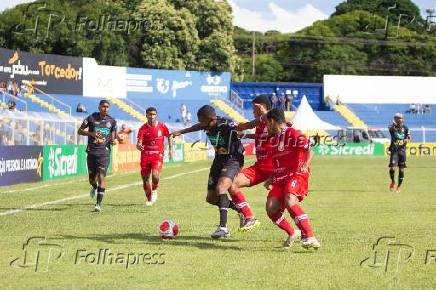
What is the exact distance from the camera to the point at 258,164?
13602mm

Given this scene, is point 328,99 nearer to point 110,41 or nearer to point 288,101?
point 288,101

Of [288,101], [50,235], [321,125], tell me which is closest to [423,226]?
[50,235]

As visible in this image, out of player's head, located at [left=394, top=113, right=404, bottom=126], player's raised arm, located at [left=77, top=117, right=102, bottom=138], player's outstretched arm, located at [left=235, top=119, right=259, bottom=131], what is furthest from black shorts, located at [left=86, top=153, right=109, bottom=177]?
player's head, located at [left=394, top=113, right=404, bottom=126]

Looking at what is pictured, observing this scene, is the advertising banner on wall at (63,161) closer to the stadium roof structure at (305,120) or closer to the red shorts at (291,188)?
the red shorts at (291,188)

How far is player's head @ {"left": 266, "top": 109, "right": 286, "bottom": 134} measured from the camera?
11992 mm

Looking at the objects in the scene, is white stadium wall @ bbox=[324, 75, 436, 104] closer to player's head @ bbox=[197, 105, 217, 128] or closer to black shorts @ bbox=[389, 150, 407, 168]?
black shorts @ bbox=[389, 150, 407, 168]

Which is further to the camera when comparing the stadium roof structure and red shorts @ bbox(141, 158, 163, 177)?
the stadium roof structure

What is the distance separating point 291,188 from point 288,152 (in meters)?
0.48

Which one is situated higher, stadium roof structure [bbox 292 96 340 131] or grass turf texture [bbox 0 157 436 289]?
stadium roof structure [bbox 292 96 340 131]

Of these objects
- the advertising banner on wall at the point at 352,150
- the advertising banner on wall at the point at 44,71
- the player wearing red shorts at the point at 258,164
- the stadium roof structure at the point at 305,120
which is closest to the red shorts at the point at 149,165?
the player wearing red shorts at the point at 258,164

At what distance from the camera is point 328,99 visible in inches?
→ 3152

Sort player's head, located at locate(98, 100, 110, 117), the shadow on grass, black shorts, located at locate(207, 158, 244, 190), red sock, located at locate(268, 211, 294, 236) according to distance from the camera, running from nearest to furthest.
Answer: red sock, located at locate(268, 211, 294, 236) → the shadow on grass → black shorts, located at locate(207, 158, 244, 190) → player's head, located at locate(98, 100, 110, 117)

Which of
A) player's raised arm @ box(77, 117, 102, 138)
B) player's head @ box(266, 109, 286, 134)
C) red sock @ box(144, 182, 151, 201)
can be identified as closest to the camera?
player's head @ box(266, 109, 286, 134)

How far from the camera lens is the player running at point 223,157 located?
531 inches
